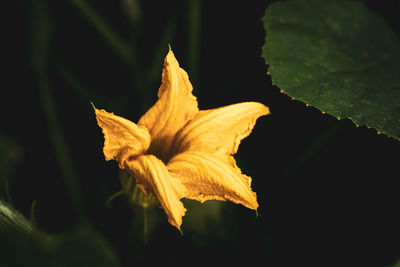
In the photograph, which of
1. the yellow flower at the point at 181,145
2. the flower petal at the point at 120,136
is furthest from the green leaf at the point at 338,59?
the flower petal at the point at 120,136

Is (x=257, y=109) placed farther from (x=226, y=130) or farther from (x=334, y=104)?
(x=334, y=104)

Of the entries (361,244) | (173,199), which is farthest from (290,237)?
(173,199)

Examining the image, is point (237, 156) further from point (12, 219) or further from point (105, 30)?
point (12, 219)

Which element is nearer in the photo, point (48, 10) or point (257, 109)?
point (257, 109)

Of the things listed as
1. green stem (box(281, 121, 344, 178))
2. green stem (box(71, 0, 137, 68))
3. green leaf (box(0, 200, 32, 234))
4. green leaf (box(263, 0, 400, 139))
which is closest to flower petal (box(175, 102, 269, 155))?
green leaf (box(263, 0, 400, 139))

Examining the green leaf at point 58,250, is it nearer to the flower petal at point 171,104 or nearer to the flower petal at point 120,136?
the flower petal at point 120,136

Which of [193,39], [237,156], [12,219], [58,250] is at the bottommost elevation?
[237,156]

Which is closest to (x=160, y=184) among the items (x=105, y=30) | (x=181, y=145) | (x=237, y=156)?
(x=181, y=145)

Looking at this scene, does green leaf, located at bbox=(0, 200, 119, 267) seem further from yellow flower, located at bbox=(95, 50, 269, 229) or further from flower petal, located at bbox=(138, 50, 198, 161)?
flower petal, located at bbox=(138, 50, 198, 161)
